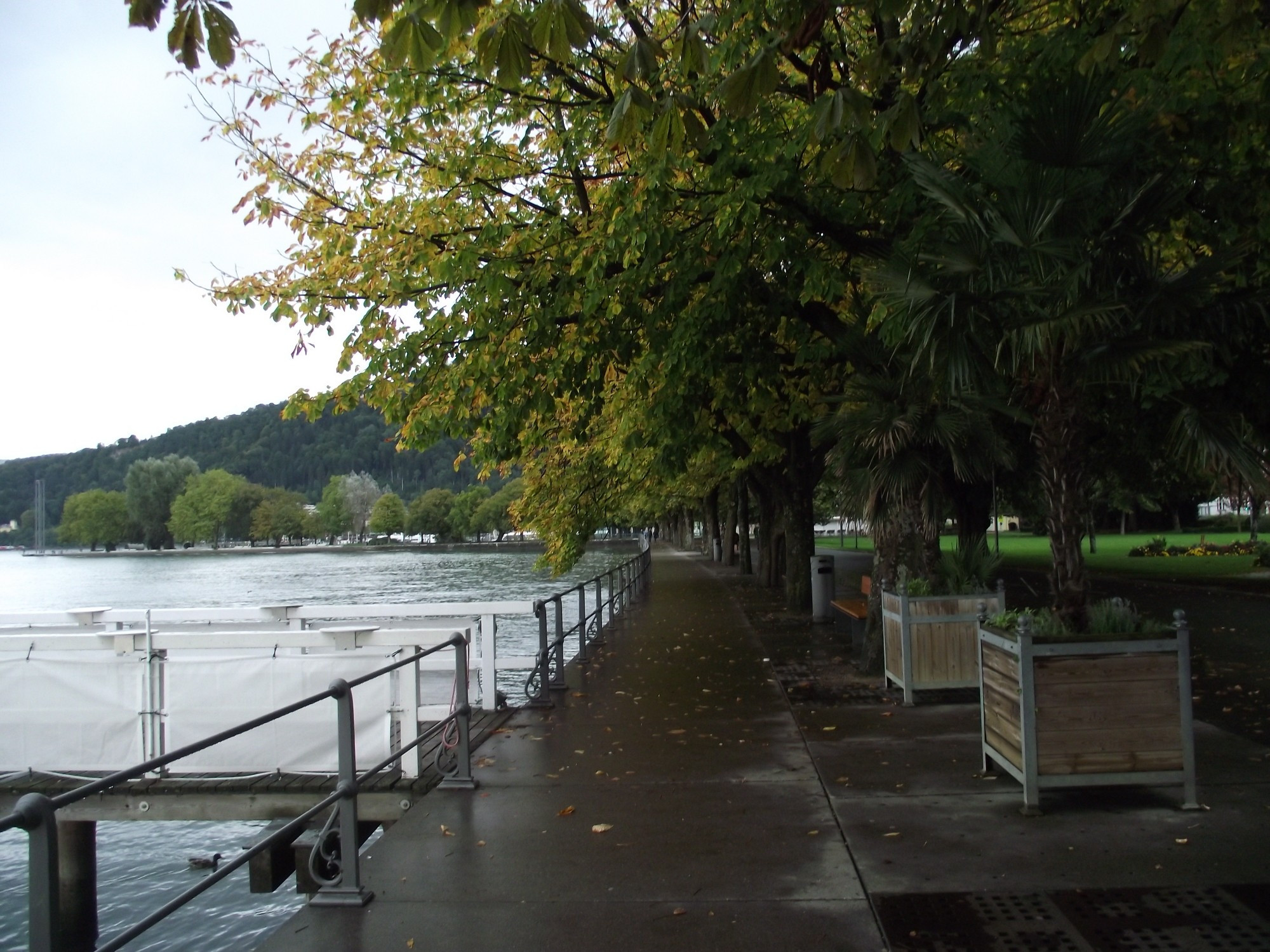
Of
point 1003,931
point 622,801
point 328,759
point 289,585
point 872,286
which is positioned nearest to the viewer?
point 1003,931

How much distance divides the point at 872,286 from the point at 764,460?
38.9ft

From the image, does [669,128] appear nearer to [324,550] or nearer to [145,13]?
[145,13]

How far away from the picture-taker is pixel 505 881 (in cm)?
530

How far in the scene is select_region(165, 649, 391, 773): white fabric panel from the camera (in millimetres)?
7645

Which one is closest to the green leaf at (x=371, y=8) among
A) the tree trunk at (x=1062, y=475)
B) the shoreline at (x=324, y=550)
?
the tree trunk at (x=1062, y=475)

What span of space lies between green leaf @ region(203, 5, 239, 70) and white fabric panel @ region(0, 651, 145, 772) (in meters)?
5.61

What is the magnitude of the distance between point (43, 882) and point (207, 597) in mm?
53084

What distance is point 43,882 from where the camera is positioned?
9.84 ft

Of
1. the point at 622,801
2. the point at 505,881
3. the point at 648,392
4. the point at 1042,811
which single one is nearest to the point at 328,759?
the point at 622,801

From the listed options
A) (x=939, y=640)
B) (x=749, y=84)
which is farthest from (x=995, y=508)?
(x=749, y=84)

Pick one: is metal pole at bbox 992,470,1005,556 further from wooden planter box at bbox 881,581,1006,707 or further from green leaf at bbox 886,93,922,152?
green leaf at bbox 886,93,922,152

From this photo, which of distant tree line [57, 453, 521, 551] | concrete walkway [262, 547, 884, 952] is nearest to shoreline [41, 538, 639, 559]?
distant tree line [57, 453, 521, 551]

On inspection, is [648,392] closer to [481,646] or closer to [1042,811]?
[481,646]

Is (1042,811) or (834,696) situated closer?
(1042,811)
